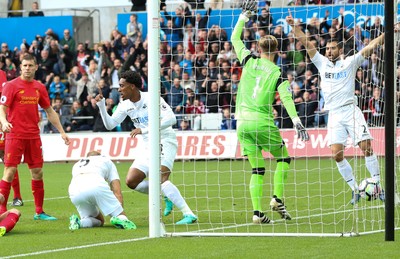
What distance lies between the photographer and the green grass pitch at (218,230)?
9.13 metres

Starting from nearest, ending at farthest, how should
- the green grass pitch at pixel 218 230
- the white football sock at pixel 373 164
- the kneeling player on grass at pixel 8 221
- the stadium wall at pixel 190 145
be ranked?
1. the green grass pitch at pixel 218 230
2. the kneeling player on grass at pixel 8 221
3. the white football sock at pixel 373 164
4. the stadium wall at pixel 190 145

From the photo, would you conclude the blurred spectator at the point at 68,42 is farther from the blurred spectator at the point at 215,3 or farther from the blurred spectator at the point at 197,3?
the blurred spectator at the point at 215,3

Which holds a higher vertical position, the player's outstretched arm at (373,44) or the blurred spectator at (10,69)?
the blurred spectator at (10,69)

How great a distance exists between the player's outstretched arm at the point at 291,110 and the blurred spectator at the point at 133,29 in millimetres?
19383

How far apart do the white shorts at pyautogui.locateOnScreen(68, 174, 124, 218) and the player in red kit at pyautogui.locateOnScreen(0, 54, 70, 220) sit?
1.33 m

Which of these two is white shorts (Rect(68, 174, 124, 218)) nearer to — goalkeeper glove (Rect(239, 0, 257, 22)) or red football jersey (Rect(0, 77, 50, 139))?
red football jersey (Rect(0, 77, 50, 139))

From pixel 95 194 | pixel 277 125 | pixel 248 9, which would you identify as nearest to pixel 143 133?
pixel 95 194

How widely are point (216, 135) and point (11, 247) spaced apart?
15457 mm

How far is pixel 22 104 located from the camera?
42.3 feet

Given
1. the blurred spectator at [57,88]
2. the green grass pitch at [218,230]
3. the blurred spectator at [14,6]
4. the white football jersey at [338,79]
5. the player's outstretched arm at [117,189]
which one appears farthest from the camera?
the blurred spectator at [14,6]

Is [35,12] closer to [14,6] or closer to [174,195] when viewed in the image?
[14,6]

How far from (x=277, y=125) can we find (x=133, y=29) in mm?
15573

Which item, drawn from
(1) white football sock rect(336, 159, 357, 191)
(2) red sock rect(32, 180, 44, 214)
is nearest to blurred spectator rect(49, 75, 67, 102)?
(2) red sock rect(32, 180, 44, 214)

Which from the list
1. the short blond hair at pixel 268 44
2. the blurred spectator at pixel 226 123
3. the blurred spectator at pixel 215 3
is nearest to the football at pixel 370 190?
the short blond hair at pixel 268 44
